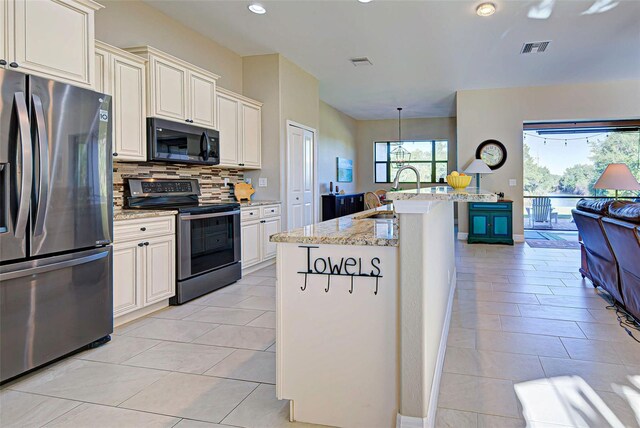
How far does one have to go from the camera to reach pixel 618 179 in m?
4.79

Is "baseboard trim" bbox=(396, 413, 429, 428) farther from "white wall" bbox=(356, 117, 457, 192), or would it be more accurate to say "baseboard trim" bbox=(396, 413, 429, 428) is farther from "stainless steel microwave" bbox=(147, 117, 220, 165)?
"white wall" bbox=(356, 117, 457, 192)

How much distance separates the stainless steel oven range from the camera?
12.2ft

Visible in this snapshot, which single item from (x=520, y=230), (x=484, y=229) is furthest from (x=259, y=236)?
(x=520, y=230)

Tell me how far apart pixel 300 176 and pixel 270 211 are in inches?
40.2

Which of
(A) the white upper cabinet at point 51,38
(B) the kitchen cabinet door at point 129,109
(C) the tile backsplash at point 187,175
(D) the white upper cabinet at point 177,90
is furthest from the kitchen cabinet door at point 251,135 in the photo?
(A) the white upper cabinet at point 51,38

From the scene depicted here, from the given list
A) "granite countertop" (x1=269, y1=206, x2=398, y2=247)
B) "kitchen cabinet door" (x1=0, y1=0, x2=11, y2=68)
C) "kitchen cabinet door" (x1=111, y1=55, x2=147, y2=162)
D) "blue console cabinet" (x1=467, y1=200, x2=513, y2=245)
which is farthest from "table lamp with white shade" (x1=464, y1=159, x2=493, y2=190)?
"kitchen cabinet door" (x1=0, y1=0, x2=11, y2=68)

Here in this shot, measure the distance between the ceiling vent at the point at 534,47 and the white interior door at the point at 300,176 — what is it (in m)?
3.12

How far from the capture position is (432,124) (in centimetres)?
1046

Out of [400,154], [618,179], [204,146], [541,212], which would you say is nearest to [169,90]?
[204,146]

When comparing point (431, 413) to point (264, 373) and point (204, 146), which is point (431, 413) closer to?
point (264, 373)

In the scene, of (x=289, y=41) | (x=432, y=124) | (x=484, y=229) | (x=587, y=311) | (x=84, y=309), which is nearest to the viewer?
(x=84, y=309)

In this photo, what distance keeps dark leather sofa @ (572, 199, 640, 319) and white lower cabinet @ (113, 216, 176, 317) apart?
3.57 m

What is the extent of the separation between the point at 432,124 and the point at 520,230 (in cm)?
399

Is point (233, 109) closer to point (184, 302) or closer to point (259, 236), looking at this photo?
point (259, 236)
